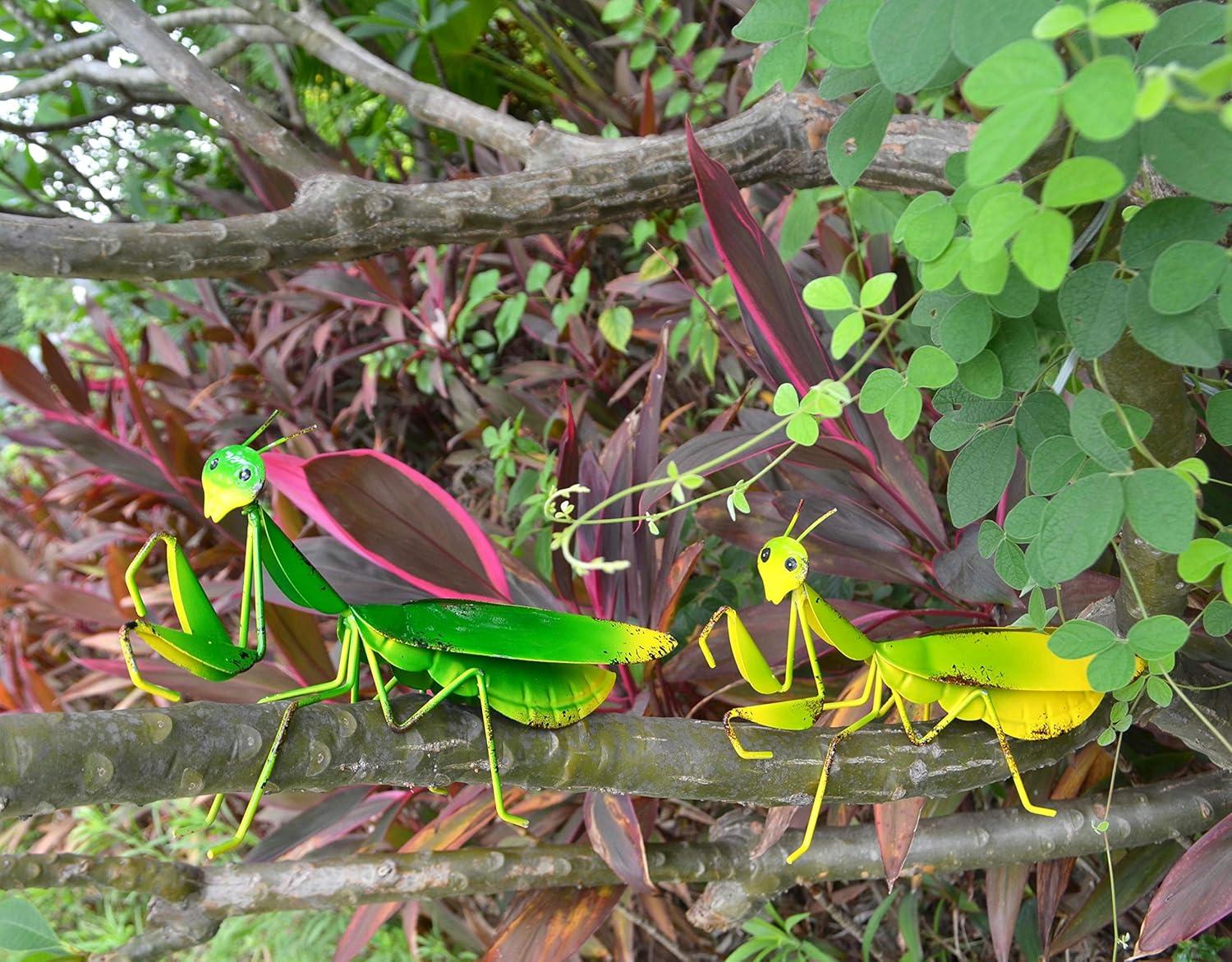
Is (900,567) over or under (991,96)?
under

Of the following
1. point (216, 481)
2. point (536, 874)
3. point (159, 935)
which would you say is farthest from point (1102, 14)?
point (159, 935)

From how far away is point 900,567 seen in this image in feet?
3.14

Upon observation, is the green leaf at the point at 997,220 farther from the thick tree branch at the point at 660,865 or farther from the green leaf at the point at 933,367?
the thick tree branch at the point at 660,865

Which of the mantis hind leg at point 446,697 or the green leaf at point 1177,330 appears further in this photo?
the mantis hind leg at point 446,697

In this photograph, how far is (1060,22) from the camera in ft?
1.03

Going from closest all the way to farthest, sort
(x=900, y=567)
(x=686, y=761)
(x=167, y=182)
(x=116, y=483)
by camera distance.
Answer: (x=686, y=761) → (x=900, y=567) → (x=116, y=483) → (x=167, y=182)

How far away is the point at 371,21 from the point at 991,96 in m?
2.09

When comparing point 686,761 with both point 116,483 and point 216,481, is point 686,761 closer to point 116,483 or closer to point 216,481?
point 216,481

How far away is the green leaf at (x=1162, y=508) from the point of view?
448mm

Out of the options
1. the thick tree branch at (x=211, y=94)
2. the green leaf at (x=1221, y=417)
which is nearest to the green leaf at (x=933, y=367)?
the green leaf at (x=1221, y=417)

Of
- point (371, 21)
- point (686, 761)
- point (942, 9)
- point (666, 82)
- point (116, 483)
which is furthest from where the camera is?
point (371, 21)

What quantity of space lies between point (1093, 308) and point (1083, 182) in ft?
0.37

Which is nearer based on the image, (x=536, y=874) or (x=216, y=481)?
(x=216, y=481)

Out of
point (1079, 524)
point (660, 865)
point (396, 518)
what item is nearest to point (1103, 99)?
point (1079, 524)
